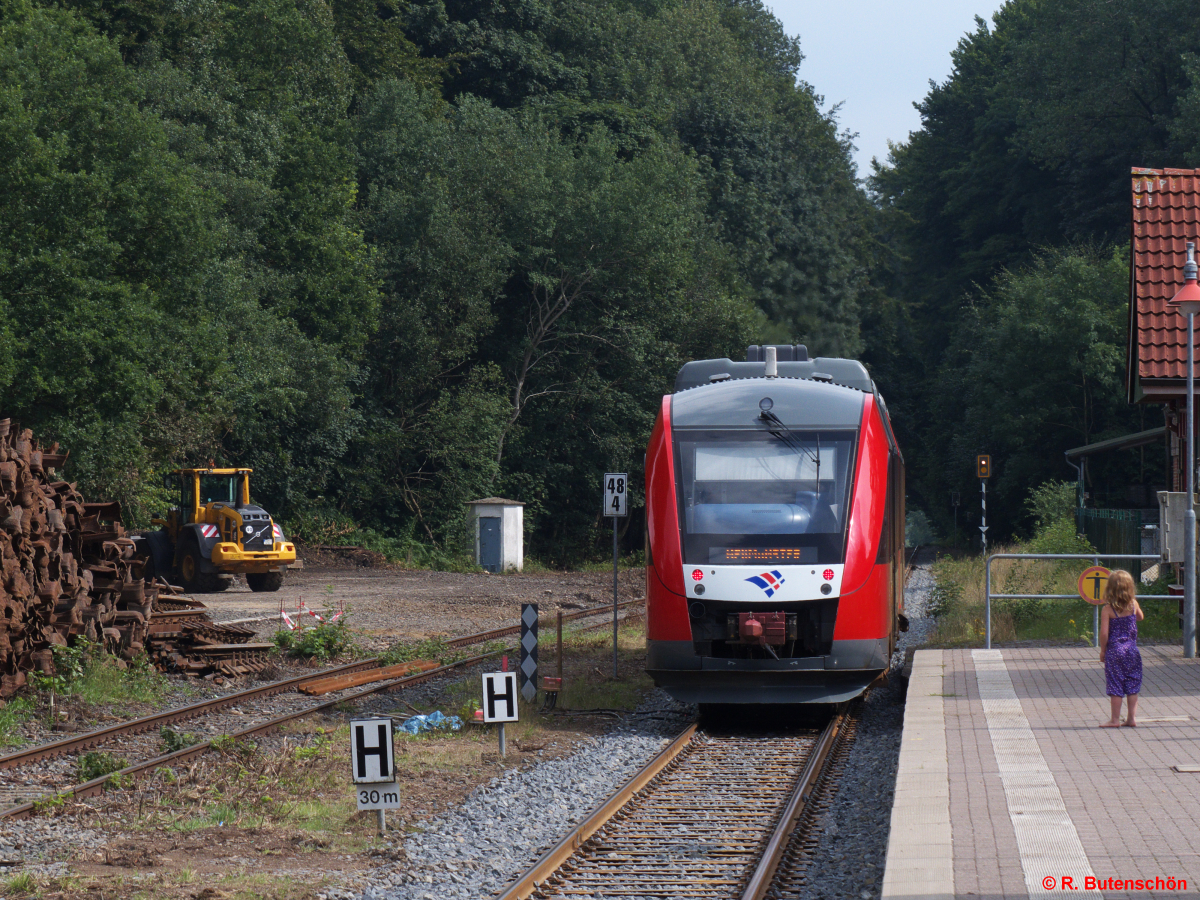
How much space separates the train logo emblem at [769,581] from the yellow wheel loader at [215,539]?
19.2 meters

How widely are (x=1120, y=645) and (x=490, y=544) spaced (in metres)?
31.2

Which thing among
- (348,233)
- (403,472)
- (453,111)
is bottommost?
(403,472)

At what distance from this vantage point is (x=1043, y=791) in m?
8.35

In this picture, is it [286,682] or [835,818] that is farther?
[286,682]

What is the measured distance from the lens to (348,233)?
1666 inches

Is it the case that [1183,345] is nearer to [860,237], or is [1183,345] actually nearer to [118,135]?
[118,135]

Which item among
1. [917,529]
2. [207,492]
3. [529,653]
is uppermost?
[207,492]

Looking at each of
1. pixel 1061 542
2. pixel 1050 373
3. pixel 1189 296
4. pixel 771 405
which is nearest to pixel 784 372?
pixel 771 405

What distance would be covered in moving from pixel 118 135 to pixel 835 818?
27.5 m

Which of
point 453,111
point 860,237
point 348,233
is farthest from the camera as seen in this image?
point 860,237

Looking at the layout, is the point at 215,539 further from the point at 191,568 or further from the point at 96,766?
the point at 96,766

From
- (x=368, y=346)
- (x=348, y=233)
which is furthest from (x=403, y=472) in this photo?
(x=348, y=233)

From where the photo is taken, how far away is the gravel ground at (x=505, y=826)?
7.60 m

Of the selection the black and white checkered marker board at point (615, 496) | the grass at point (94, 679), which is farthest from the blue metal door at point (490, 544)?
the grass at point (94, 679)
